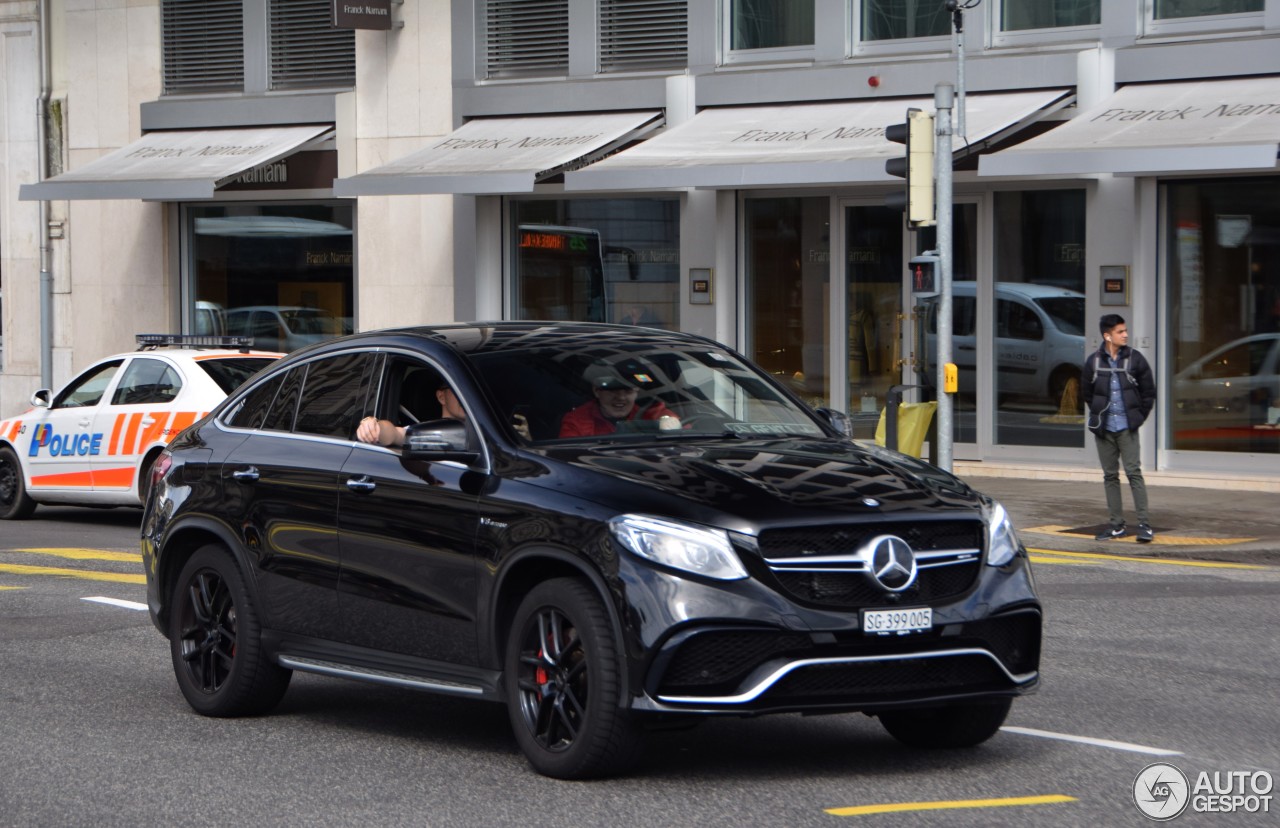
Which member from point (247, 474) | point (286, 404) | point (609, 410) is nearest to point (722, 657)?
point (609, 410)

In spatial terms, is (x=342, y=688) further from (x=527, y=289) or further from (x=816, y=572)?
(x=527, y=289)

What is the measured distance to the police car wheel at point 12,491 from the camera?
17.7 m

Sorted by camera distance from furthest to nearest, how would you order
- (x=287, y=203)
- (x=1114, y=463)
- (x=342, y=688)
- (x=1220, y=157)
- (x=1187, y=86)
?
(x=287, y=203)
(x=1187, y=86)
(x=1220, y=157)
(x=1114, y=463)
(x=342, y=688)

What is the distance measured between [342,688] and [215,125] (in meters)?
18.2

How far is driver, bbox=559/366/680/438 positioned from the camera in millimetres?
7055

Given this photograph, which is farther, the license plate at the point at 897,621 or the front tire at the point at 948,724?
the front tire at the point at 948,724

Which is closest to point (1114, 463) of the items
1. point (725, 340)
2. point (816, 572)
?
point (725, 340)

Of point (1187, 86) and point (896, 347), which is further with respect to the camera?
point (896, 347)

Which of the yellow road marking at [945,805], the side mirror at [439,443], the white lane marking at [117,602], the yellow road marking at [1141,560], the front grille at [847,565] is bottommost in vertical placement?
the yellow road marking at [1141,560]

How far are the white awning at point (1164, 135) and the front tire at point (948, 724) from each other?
10533mm

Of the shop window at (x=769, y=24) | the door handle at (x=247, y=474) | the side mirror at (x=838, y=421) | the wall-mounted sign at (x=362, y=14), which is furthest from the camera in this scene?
the wall-mounted sign at (x=362, y=14)

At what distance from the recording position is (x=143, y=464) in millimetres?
16016

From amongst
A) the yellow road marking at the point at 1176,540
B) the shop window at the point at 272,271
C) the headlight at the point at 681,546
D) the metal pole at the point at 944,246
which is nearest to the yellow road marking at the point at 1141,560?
the yellow road marking at the point at 1176,540

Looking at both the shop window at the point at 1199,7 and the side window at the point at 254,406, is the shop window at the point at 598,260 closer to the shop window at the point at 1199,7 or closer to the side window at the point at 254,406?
the shop window at the point at 1199,7
